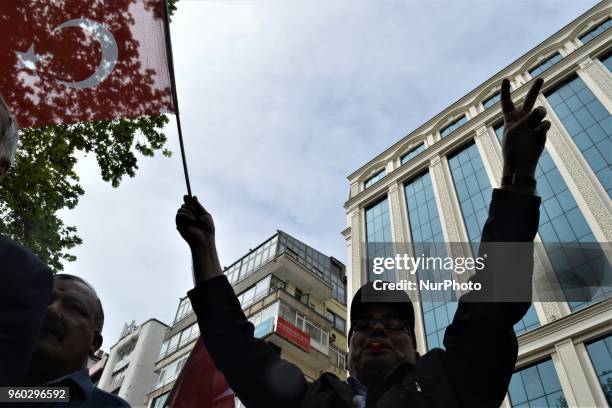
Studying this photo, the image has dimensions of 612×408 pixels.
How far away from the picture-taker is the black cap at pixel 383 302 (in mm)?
2535

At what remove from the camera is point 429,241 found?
24922 mm

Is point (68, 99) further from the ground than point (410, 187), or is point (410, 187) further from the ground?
point (410, 187)

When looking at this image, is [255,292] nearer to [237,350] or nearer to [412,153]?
[412,153]

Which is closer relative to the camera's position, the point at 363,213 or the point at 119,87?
the point at 119,87

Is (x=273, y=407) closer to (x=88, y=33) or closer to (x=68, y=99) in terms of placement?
(x=68, y=99)

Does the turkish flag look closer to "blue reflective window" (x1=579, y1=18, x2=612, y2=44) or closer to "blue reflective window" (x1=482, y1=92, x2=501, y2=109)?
"blue reflective window" (x1=482, y1=92, x2=501, y2=109)

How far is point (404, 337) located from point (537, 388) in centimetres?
1670

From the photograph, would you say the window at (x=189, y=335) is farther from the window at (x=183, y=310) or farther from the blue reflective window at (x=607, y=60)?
the blue reflective window at (x=607, y=60)

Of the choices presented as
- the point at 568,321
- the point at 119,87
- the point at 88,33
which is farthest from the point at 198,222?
the point at 568,321

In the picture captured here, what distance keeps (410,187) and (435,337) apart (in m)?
11.9

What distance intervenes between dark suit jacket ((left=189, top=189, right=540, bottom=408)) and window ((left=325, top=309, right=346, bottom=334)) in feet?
83.9

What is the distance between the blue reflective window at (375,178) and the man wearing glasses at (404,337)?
Answer: 103 ft

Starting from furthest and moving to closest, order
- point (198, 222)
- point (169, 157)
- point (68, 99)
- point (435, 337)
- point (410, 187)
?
point (410, 187) → point (435, 337) → point (169, 157) → point (68, 99) → point (198, 222)

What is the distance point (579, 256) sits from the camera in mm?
17703
